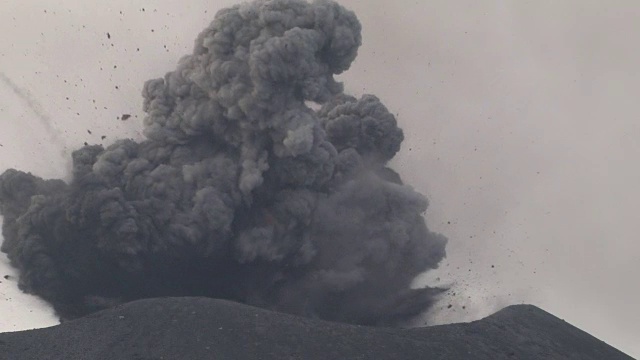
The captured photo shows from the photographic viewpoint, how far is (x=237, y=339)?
19.6 meters

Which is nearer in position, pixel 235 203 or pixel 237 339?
pixel 237 339

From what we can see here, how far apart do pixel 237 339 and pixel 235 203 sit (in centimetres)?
894

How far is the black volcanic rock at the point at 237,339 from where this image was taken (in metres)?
18.8

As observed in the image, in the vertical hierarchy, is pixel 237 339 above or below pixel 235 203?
below

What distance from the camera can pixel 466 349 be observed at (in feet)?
68.9

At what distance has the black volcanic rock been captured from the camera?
1880 cm

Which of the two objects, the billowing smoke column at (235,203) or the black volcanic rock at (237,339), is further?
the billowing smoke column at (235,203)

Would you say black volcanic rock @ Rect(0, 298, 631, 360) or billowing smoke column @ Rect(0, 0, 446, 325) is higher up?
billowing smoke column @ Rect(0, 0, 446, 325)

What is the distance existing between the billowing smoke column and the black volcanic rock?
5765mm

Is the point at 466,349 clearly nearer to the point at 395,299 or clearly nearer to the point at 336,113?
the point at 395,299

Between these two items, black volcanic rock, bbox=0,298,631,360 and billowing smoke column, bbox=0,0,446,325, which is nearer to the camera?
black volcanic rock, bbox=0,298,631,360

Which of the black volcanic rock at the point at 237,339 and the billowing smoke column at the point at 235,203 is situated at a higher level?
the billowing smoke column at the point at 235,203

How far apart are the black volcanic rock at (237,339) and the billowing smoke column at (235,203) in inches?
227

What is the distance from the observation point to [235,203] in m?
27.9
